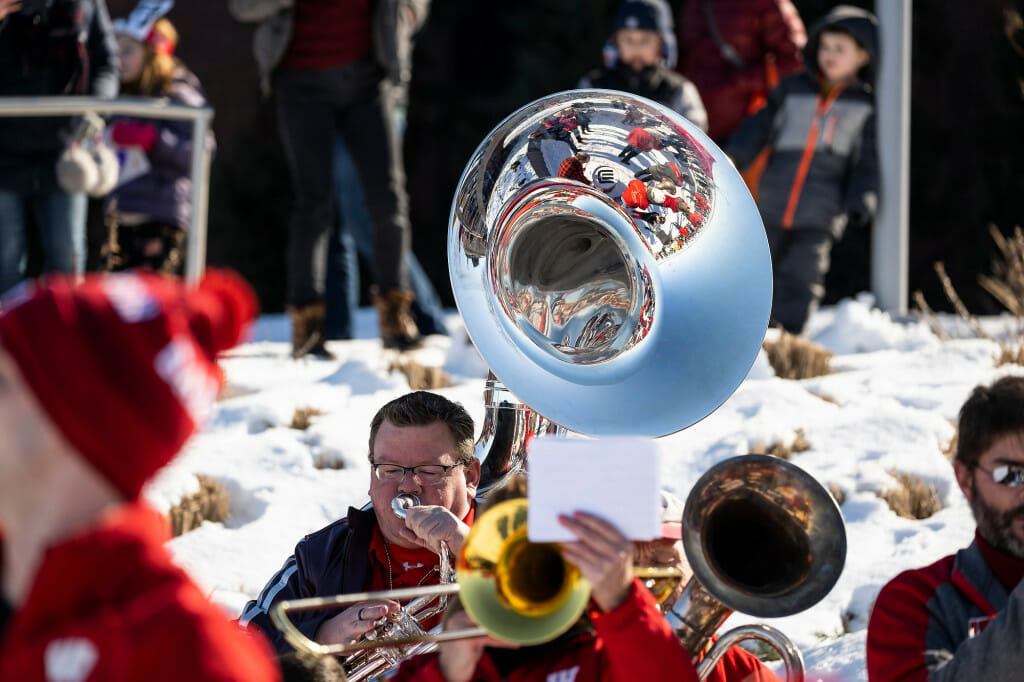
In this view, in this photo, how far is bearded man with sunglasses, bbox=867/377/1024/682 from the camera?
233 centimetres

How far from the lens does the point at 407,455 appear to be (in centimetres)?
279

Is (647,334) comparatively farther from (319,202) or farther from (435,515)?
(319,202)

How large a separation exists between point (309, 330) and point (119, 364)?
411 centimetres

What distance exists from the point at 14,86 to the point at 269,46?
93 cm

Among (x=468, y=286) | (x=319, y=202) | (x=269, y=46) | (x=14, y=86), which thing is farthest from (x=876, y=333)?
(x=14, y=86)

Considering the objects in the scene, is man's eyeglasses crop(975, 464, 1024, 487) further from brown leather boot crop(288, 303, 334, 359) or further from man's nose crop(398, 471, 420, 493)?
brown leather boot crop(288, 303, 334, 359)

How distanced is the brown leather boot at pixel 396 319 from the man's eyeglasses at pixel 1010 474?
335 cm

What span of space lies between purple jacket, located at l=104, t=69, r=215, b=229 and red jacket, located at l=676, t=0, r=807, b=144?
2.27 meters

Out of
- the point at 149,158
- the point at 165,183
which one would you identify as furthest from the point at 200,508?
the point at 149,158

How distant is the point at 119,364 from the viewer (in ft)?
4.42

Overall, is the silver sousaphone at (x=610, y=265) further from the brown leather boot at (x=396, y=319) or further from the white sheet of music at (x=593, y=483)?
the brown leather boot at (x=396, y=319)

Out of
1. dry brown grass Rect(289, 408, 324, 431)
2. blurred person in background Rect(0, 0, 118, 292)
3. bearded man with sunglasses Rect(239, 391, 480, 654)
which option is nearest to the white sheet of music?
bearded man with sunglasses Rect(239, 391, 480, 654)

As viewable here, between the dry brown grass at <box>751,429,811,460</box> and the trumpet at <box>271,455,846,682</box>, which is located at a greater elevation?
the trumpet at <box>271,455,846,682</box>

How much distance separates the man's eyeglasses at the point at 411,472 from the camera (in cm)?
277
